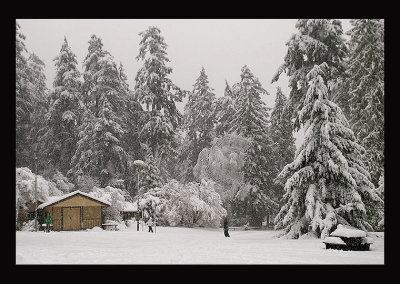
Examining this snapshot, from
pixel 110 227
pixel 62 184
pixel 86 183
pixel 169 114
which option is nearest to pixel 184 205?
pixel 110 227

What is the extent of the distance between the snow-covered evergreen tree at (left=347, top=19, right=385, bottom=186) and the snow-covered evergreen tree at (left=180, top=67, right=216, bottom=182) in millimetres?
26529

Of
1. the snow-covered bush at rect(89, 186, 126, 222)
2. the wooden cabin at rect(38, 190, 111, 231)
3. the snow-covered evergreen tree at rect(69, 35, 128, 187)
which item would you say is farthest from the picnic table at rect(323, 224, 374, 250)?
the snow-covered evergreen tree at rect(69, 35, 128, 187)

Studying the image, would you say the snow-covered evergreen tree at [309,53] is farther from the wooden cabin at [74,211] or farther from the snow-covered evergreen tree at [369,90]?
the wooden cabin at [74,211]

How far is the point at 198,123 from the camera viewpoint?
53.2 metres

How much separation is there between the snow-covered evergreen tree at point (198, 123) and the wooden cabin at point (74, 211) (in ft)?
65.0

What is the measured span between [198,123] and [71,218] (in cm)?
2464

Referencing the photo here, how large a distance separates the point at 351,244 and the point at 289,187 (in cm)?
603

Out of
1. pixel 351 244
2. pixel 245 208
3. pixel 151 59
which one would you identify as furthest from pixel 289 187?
pixel 151 59

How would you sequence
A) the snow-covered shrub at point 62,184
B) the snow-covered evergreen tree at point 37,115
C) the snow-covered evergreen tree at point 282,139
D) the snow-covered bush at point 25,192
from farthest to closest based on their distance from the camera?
the snow-covered evergreen tree at point 282,139 → the snow-covered evergreen tree at point 37,115 → the snow-covered shrub at point 62,184 → the snow-covered bush at point 25,192

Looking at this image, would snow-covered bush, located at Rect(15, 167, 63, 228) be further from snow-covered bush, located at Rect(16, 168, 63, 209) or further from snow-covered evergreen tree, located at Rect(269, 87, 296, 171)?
snow-covered evergreen tree, located at Rect(269, 87, 296, 171)

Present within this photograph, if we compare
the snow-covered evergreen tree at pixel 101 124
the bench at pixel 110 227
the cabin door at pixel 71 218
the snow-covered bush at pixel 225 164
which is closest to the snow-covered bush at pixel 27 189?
the cabin door at pixel 71 218

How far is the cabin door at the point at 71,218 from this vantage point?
106ft

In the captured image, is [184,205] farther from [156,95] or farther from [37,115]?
[37,115]
